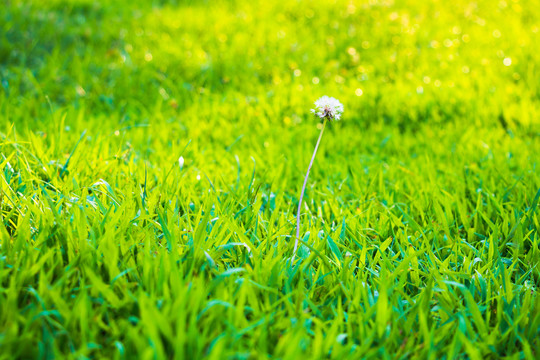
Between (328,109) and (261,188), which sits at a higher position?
(328,109)

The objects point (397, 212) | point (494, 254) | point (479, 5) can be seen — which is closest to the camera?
point (494, 254)

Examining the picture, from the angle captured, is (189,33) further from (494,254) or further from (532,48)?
(494,254)

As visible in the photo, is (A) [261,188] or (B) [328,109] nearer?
(B) [328,109]

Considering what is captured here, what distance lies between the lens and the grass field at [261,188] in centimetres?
137

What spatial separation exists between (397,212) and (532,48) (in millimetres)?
3923

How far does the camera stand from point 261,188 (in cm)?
250

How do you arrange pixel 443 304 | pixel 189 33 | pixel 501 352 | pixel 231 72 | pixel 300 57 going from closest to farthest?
pixel 501 352, pixel 443 304, pixel 231 72, pixel 300 57, pixel 189 33

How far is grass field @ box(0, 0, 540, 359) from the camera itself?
1368 millimetres

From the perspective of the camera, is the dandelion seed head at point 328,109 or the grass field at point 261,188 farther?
the dandelion seed head at point 328,109

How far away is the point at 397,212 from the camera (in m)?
2.35

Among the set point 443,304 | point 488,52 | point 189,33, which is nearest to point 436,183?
point 443,304

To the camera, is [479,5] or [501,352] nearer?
[501,352]

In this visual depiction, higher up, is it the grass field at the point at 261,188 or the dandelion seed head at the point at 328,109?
the dandelion seed head at the point at 328,109

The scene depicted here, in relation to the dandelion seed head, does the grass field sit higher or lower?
lower
